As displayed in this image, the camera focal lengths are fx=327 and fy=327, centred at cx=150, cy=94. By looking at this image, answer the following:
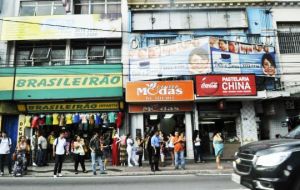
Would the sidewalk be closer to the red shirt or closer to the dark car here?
the red shirt

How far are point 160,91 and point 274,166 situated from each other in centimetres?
1359

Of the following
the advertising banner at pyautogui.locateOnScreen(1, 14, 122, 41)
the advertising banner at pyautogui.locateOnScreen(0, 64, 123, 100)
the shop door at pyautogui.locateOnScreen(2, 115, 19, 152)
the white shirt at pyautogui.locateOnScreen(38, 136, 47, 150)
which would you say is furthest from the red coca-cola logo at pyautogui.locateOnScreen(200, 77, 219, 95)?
the shop door at pyautogui.locateOnScreen(2, 115, 19, 152)

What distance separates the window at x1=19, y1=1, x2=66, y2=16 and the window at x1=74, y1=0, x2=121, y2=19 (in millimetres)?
1111

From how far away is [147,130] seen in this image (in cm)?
2000

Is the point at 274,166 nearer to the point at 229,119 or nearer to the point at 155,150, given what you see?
the point at 155,150

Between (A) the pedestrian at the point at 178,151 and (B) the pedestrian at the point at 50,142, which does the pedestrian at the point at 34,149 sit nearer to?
(B) the pedestrian at the point at 50,142

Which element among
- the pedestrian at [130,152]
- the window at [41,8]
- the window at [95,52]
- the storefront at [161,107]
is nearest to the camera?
the pedestrian at [130,152]

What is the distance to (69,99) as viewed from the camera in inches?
782

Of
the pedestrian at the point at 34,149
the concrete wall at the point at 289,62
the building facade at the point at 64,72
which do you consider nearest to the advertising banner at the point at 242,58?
the concrete wall at the point at 289,62

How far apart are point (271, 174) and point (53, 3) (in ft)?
67.1

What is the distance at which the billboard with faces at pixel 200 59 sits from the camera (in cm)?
1959

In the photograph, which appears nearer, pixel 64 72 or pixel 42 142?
pixel 42 142

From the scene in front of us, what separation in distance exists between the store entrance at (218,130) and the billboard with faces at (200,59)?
9.33ft

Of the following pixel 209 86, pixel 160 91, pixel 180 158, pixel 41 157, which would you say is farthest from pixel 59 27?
pixel 180 158
